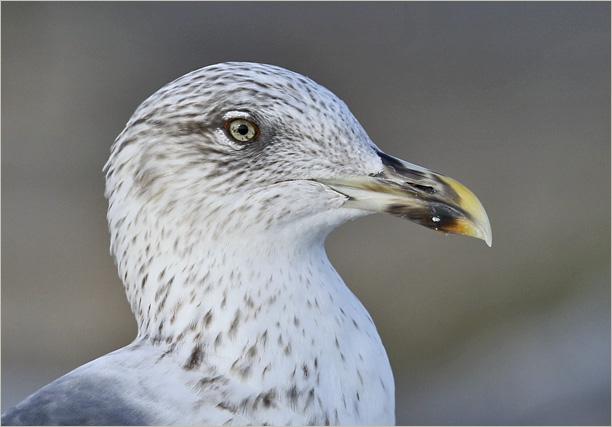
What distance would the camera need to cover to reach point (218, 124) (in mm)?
1532

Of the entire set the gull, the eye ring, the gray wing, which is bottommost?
the gray wing

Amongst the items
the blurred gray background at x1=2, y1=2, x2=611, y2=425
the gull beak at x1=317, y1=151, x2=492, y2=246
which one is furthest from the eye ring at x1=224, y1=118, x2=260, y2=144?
the blurred gray background at x1=2, y1=2, x2=611, y2=425

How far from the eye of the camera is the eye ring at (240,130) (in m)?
1.52

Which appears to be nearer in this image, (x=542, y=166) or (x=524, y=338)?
(x=524, y=338)

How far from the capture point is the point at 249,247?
1.51m

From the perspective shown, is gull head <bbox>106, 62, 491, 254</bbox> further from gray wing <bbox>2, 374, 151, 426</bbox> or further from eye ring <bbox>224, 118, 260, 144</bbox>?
gray wing <bbox>2, 374, 151, 426</bbox>

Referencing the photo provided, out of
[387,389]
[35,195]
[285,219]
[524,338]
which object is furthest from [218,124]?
[35,195]

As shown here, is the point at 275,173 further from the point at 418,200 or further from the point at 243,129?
the point at 418,200

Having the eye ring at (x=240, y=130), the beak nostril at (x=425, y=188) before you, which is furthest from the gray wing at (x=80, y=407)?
the beak nostril at (x=425, y=188)

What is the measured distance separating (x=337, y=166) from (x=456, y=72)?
4.79 meters

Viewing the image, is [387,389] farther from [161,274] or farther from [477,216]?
[161,274]

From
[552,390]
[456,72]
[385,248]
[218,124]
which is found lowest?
[552,390]

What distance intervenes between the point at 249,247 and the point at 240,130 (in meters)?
0.22

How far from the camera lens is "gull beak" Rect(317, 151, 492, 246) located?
1502mm
